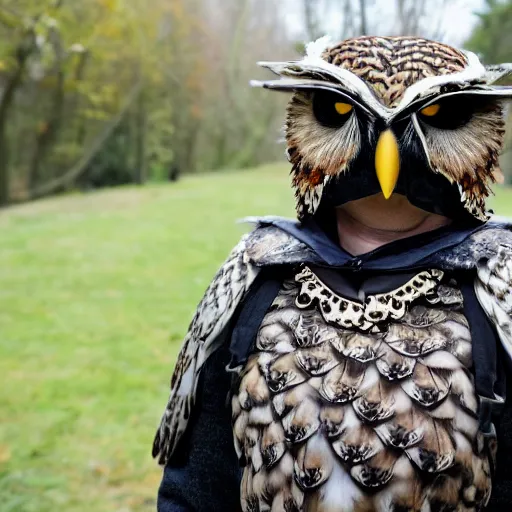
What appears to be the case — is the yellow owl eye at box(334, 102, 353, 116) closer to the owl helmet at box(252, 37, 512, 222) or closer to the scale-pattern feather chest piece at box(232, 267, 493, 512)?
the owl helmet at box(252, 37, 512, 222)

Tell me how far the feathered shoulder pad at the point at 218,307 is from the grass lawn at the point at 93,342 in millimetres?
1052

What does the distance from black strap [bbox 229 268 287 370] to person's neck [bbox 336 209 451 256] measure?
108 millimetres

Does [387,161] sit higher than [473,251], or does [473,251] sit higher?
[387,161]

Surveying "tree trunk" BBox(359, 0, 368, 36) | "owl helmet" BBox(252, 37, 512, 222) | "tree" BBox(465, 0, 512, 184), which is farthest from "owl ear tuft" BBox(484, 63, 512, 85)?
"tree" BBox(465, 0, 512, 184)

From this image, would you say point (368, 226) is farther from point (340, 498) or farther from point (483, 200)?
point (340, 498)

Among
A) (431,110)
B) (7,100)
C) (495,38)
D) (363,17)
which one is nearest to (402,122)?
(431,110)

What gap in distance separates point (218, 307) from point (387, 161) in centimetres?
36

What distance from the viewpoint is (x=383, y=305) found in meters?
0.91

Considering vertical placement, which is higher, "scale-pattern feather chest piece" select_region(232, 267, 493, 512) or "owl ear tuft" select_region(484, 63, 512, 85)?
"owl ear tuft" select_region(484, 63, 512, 85)

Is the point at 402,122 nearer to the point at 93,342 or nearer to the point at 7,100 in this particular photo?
the point at 93,342

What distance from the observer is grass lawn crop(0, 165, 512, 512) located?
306 centimetres

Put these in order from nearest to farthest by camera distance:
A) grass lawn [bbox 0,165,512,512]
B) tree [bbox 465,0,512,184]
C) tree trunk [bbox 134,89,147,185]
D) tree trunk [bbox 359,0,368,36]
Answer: grass lawn [bbox 0,165,512,512] → tree trunk [bbox 359,0,368,36] → tree [bbox 465,0,512,184] → tree trunk [bbox 134,89,147,185]

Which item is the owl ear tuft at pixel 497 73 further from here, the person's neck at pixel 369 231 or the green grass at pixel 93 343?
the green grass at pixel 93 343

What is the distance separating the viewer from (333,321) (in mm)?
922
